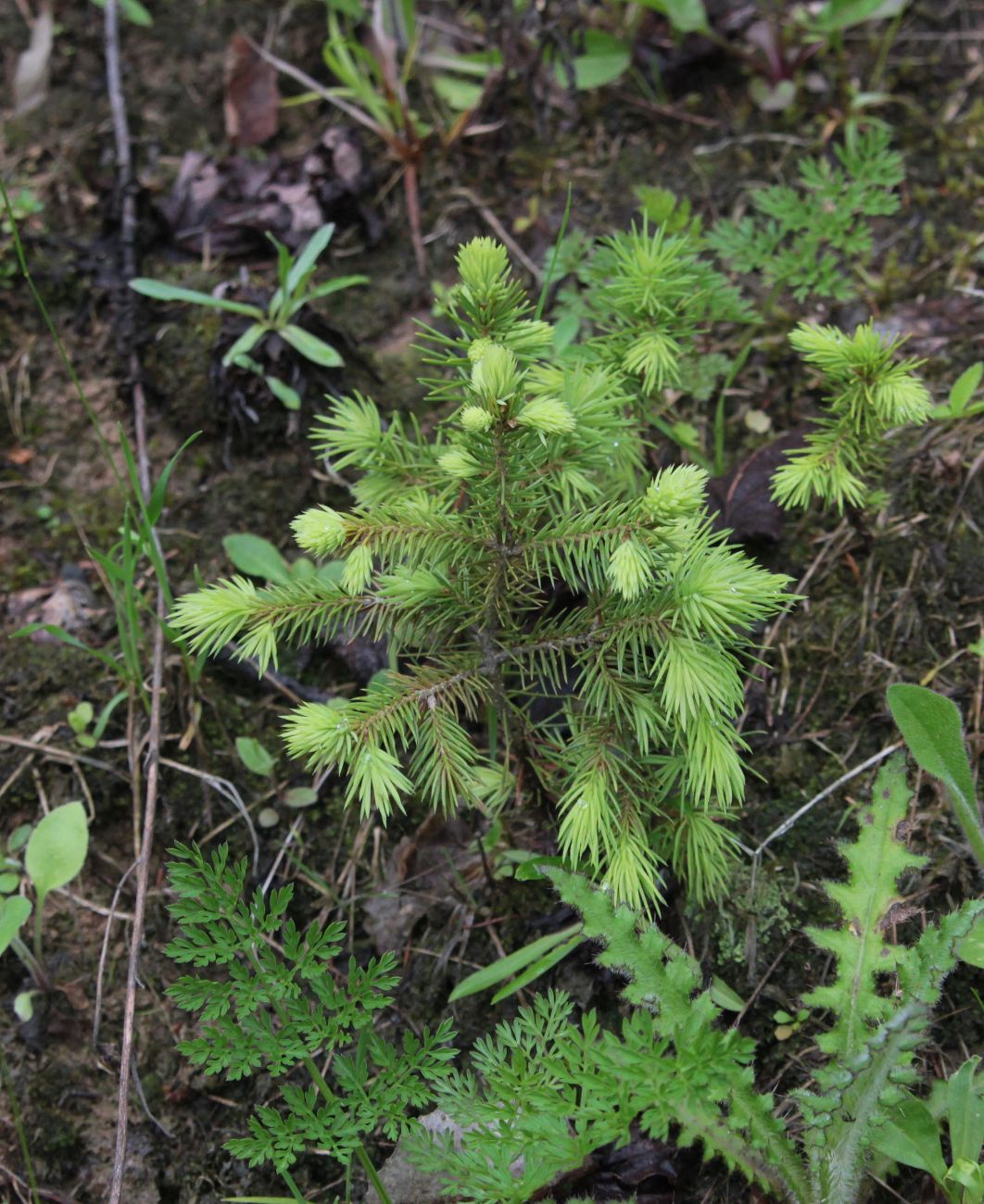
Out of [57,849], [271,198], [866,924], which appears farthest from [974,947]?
[271,198]

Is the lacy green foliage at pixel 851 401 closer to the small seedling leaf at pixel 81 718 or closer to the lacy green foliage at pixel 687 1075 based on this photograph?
the lacy green foliage at pixel 687 1075

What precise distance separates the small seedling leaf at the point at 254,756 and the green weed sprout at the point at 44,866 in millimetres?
422

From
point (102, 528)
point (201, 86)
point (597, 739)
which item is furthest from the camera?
point (201, 86)

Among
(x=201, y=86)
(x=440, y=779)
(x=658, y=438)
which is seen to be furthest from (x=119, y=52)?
(x=440, y=779)

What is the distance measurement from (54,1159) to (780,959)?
1792 mm

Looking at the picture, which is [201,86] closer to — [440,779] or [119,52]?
[119,52]

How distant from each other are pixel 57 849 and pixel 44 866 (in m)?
0.05

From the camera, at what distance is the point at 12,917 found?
2314 mm

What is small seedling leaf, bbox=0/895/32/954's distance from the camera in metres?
2.28

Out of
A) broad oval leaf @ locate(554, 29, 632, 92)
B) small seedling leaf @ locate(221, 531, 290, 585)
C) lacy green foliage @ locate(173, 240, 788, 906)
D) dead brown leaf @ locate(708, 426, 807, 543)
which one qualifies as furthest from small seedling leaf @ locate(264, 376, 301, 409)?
broad oval leaf @ locate(554, 29, 632, 92)

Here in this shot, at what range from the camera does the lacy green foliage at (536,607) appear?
179cm

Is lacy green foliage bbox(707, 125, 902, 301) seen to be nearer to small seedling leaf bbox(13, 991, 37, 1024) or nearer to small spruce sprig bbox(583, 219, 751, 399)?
small spruce sprig bbox(583, 219, 751, 399)

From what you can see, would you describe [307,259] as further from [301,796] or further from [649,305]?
[301,796]

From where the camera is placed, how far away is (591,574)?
1965 mm
